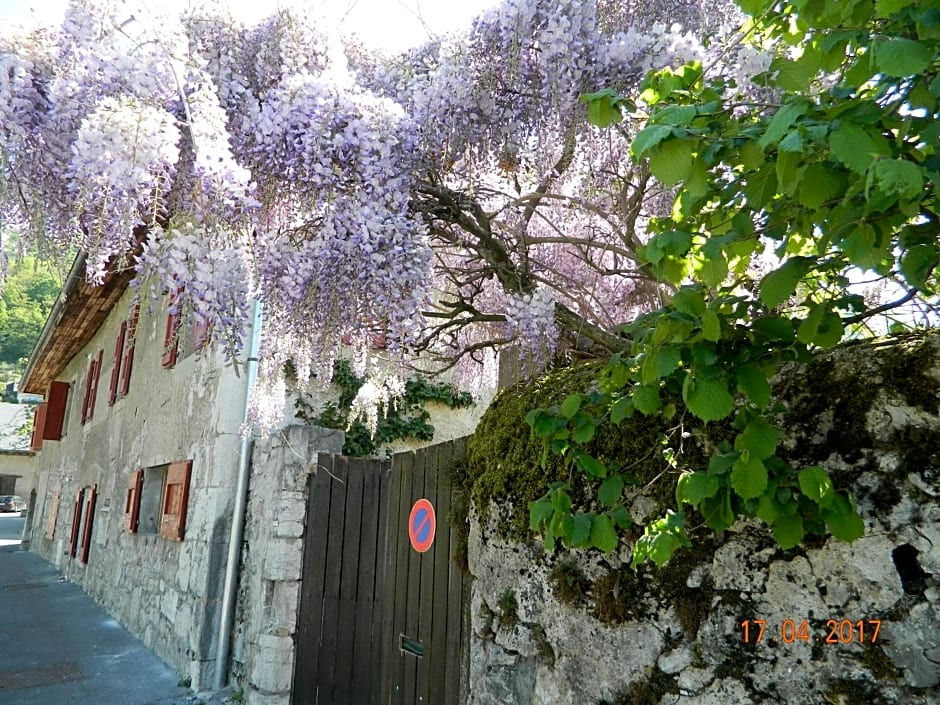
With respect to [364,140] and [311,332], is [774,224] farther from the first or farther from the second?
[311,332]

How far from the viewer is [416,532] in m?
3.18

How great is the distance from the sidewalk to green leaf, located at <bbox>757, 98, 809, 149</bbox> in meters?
5.06

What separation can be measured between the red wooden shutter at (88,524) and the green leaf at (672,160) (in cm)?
1035

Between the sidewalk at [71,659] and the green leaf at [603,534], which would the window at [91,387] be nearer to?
the sidewalk at [71,659]

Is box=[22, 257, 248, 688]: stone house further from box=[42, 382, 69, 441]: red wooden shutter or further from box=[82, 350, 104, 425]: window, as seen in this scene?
box=[42, 382, 69, 441]: red wooden shutter

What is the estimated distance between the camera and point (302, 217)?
274cm

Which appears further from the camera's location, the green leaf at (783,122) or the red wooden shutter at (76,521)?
the red wooden shutter at (76,521)

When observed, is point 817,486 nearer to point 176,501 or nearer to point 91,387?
point 176,501

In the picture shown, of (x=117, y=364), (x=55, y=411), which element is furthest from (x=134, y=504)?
(x=55, y=411)

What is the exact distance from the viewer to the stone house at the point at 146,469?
17.0ft

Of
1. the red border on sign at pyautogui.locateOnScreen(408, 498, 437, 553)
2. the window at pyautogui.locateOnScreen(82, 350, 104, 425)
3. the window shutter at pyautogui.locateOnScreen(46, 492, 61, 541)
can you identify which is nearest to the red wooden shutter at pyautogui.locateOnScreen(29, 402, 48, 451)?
the window shutter at pyautogui.locateOnScreen(46, 492, 61, 541)

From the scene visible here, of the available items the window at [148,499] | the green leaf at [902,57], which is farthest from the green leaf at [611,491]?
the window at [148,499]

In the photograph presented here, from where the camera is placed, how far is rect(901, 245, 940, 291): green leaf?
4.64 feet

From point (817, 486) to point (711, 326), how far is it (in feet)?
1.20
